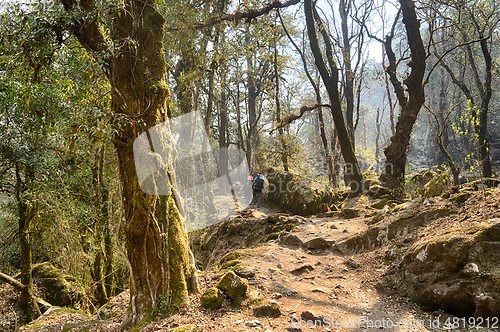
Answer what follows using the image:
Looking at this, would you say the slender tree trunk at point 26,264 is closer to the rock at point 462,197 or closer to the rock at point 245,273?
the rock at point 245,273

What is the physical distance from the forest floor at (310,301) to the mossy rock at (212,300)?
0.26 feet

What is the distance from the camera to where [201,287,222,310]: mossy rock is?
400 cm

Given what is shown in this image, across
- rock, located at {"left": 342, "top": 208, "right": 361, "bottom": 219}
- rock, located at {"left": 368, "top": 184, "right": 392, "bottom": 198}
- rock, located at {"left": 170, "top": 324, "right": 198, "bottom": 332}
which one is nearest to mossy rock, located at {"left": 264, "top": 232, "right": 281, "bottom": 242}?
rock, located at {"left": 342, "top": 208, "right": 361, "bottom": 219}

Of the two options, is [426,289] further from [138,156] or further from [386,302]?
[138,156]

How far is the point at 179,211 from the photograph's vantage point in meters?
4.60

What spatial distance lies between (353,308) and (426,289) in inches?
42.5

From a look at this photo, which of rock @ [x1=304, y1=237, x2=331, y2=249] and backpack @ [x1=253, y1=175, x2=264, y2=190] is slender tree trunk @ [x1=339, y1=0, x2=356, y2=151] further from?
rock @ [x1=304, y1=237, x2=331, y2=249]

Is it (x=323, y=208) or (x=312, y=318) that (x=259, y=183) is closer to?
(x=323, y=208)

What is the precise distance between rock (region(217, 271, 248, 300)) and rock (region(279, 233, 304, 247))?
3.95 meters

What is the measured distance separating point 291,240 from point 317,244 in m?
0.89

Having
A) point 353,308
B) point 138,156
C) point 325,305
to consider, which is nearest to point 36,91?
point 138,156

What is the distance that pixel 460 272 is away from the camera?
3.65m

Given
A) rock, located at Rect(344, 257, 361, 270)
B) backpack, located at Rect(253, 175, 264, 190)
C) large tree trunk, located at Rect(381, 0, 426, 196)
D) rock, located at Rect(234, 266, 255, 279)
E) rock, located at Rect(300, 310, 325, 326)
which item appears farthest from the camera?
backpack, located at Rect(253, 175, 264, 190)

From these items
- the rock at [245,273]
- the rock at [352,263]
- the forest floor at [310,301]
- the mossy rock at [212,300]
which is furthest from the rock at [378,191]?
the mossy rock at [212,300]
